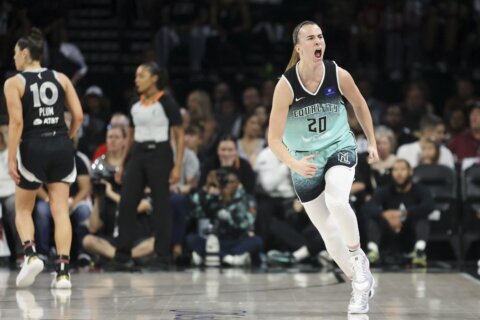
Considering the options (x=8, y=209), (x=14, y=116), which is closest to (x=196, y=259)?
(x=8, y=209)

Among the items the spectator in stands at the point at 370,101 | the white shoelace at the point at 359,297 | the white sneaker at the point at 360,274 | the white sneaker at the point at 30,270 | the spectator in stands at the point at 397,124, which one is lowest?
the white sneaker at the point at 30,270

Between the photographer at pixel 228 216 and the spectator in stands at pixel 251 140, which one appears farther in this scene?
the spectator in stands at pixel 251 140

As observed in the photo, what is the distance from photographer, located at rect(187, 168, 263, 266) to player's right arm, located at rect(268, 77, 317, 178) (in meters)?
4.27

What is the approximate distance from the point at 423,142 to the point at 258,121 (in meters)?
1.90

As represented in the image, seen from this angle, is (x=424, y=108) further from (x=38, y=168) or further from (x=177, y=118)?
(x=38, y=168)

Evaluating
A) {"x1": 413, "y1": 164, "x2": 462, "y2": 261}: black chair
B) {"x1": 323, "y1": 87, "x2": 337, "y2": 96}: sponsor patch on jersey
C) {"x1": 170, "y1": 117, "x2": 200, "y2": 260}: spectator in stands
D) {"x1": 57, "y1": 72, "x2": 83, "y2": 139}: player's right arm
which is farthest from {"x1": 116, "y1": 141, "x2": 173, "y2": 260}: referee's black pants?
{"x1": 323, "y1": 87, "x2": 337, "y2": 96}: sponsor patch on jersey

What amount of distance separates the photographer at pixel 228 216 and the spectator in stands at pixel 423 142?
1.94 meters

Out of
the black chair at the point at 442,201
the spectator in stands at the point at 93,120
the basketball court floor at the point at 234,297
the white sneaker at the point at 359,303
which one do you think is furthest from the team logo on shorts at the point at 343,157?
the spectator in stands at the point at 93,120

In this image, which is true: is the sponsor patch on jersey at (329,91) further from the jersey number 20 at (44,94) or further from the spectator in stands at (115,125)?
the spectator in stands at (115,125)

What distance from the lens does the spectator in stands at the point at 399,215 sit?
10.9 meters

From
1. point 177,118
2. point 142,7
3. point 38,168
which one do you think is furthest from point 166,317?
point 142,7

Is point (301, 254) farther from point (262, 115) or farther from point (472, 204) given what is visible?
point (262, 115)

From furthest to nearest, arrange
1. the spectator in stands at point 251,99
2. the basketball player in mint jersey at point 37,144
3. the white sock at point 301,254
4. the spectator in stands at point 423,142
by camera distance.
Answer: the spectator in stands at point 251,99, the spectator in stands at point 423,142, the white sock at point 301,254, the basketball player in mint jersey at point 37,144

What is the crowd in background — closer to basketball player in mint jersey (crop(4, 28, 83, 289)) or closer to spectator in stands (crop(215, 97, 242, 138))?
spectator in stands (crop(215, 97, 242, 138))
